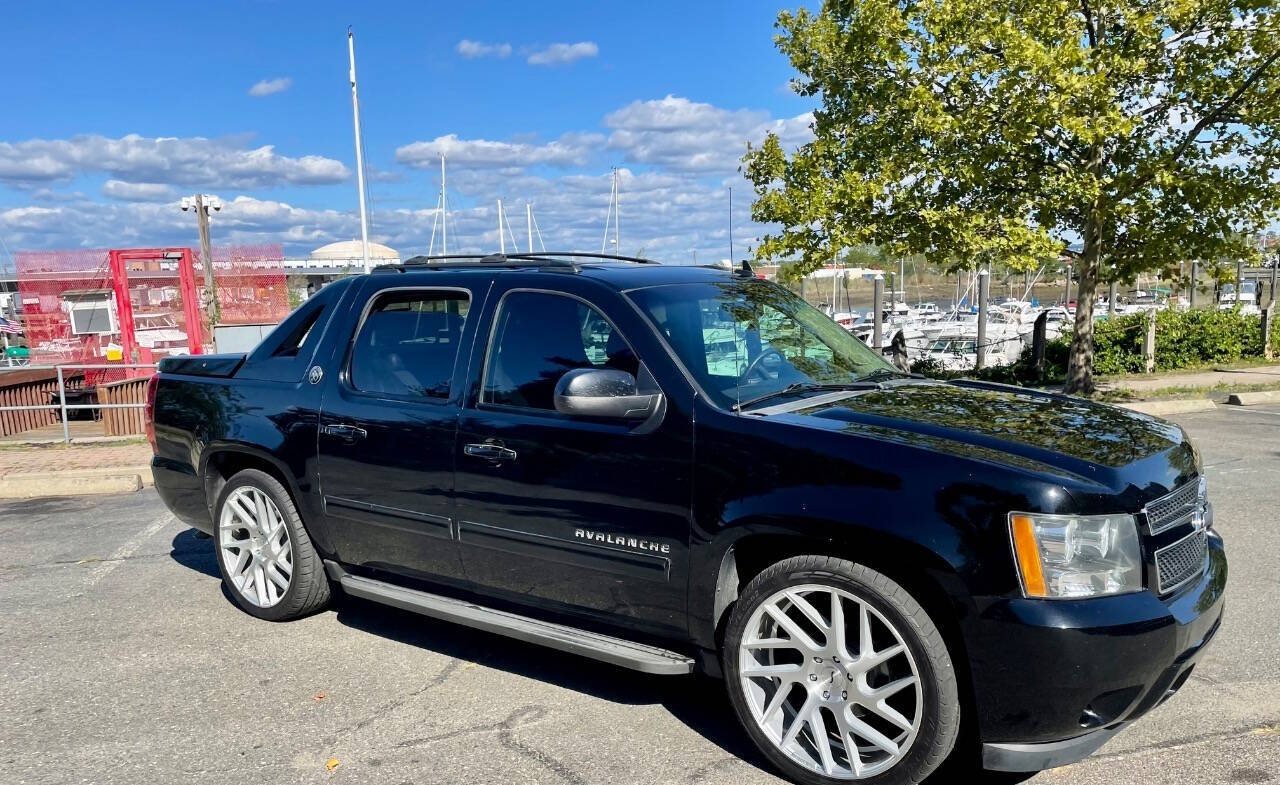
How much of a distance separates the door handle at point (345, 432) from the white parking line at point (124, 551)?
2557 millimetres

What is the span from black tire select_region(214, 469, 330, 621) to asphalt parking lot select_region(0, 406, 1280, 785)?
101mm

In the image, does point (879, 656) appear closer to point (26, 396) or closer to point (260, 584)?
point (260, 584)

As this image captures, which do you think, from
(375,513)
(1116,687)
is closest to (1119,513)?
(1116,687)

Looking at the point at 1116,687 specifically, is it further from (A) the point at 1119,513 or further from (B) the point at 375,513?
(B) the point at 375,513

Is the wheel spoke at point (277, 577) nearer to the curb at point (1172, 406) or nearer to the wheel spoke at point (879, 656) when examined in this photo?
the wheel spoke at point (879, 656)

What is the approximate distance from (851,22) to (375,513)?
1210cm

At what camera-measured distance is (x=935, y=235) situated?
42.3 feet

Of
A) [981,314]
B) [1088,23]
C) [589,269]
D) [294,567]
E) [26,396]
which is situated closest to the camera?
[589,269]

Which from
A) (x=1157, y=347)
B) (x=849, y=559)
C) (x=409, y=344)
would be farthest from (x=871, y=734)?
(x=1157, y=347)

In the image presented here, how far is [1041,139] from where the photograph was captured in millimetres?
12547

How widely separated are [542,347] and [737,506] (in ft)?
3.98

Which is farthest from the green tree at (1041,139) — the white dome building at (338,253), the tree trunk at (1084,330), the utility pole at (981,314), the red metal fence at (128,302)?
the white dome building at (338,253)

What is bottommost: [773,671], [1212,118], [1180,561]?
[773,671]

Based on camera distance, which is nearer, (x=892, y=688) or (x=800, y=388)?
(x=892, y=688)
